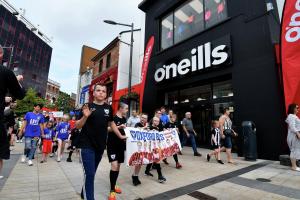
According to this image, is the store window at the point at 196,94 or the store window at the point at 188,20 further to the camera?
the store window at the point at 188,20

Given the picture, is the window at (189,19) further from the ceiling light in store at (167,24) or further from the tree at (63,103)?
the tree at (63,103)

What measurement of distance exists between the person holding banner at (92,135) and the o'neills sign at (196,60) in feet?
24.8

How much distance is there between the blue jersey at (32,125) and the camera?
21.5ft

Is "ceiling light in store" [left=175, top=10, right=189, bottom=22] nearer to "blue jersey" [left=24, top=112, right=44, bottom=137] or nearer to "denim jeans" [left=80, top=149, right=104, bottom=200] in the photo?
"blue jersey" [left=24, top=112, right=44, bottom=137]

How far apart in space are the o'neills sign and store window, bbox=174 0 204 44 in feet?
5.36

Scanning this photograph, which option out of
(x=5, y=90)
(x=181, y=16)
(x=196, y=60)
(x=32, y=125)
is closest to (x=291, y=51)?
(x=196, y=60)

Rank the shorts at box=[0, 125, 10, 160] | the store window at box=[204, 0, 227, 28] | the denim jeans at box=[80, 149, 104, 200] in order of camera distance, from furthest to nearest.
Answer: the store window at box=[204, 0, 227, 28], the denim jeans at box=[80, 149, 104, 200], the shorts at box=[0, 125, 10, 160]

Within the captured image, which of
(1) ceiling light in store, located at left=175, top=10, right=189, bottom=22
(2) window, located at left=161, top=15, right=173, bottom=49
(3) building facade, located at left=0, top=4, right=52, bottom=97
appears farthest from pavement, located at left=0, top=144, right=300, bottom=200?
(3) building facade, located at left=0, top=4, right=52, bottom=97

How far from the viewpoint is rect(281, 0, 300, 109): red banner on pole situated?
663 centimetres

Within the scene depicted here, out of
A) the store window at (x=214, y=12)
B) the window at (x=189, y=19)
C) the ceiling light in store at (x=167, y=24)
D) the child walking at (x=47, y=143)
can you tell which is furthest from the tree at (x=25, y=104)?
the store window at (x=214, y=12)

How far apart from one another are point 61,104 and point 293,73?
36.6 metres

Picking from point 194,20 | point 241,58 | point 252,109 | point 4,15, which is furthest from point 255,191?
point 4,15

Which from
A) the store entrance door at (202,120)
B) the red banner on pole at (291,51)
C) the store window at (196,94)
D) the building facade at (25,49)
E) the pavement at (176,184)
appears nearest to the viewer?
the pavement at (176,184)

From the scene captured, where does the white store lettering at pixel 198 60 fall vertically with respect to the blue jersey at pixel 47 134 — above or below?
above
